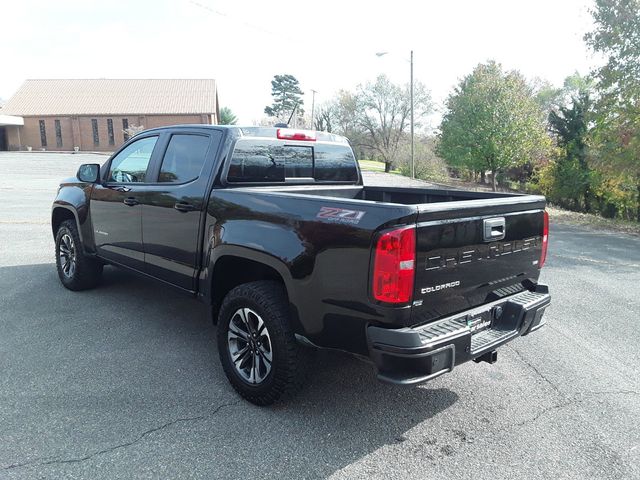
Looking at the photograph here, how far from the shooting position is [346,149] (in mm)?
4914

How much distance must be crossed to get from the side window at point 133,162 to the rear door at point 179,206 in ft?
0.93

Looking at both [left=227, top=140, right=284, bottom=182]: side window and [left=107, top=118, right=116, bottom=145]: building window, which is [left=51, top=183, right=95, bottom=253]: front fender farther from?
[left=107, top=118, right=116, bottom=145]: building window

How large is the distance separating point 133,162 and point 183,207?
1.25m

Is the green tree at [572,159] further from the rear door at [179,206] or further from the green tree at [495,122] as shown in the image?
the rear door at [179,206]

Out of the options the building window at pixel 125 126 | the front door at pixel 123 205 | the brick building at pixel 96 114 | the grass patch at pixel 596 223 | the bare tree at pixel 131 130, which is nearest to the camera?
the front door at pixel 123 205

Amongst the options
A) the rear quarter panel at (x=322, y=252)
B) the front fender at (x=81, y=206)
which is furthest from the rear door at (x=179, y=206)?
the front fender at (x=81, y=206)

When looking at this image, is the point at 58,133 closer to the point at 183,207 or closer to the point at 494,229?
the point at 183,207

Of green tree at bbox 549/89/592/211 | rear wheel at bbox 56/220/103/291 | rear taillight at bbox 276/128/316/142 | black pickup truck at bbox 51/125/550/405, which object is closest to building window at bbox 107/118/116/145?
green tree at bbox 549/89/592/211

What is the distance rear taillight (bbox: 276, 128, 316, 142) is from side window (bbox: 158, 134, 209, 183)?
25.5 inches

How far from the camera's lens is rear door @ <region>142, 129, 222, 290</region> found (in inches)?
153

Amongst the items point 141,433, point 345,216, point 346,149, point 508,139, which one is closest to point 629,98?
point 508,139

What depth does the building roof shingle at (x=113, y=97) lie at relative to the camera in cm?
5325

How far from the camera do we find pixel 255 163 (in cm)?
405

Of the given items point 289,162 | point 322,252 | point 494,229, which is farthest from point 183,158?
point 494,229
